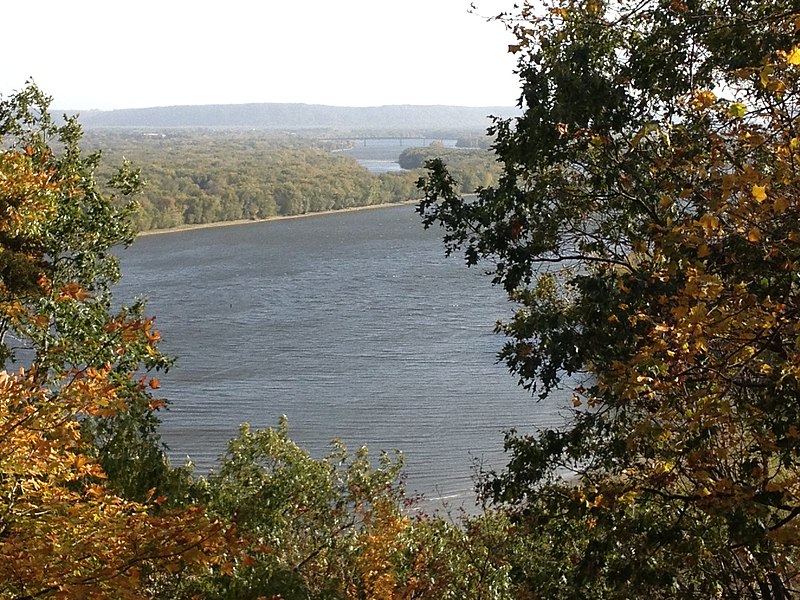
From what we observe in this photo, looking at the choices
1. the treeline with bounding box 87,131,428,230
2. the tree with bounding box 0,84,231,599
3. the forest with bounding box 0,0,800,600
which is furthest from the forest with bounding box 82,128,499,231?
the forest with bounding box 0,0,800,600

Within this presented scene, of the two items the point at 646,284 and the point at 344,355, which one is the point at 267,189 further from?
the point at 646,284

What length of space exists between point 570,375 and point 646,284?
4.30ft

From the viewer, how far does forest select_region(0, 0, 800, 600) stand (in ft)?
9.73

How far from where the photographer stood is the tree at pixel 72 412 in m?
3.15

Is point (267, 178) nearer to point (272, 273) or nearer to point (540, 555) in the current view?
point (272, 273)

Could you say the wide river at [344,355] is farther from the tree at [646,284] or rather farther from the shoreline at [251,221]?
the shoreline at [251,221]

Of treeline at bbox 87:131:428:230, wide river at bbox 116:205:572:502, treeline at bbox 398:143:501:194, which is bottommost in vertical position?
wide river at bbox 116:205:572:502

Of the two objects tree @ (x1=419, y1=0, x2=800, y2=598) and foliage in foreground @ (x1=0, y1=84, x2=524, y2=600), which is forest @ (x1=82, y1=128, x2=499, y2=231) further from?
tree @ (x1=419, y1=0, x2=800, y2=598)

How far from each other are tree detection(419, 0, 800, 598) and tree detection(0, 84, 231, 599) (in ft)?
6.03

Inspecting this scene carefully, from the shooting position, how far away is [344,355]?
20422mm

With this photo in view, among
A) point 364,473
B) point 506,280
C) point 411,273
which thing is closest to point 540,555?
point 364,473

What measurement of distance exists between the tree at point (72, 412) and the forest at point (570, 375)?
2 cm

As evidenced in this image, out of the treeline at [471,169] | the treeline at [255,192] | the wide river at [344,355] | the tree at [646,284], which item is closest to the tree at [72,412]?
the tree at [646,284]

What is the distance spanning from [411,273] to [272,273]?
5.37m
